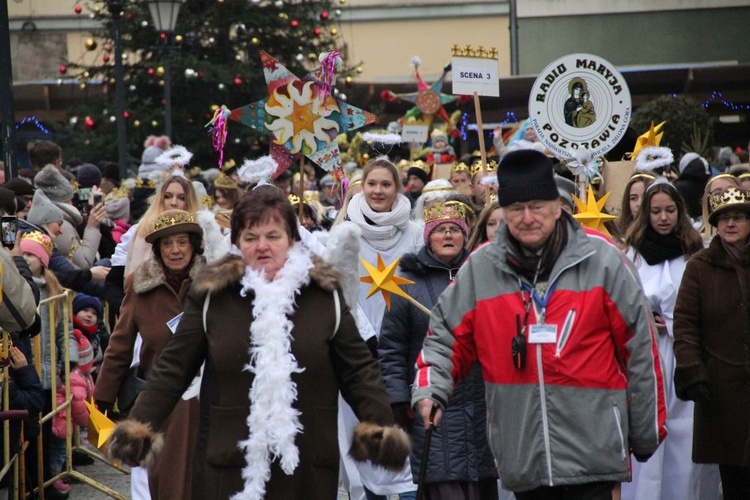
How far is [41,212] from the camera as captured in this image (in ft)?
31.7

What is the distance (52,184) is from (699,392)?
6462 mm

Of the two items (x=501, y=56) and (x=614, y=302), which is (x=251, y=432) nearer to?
(x=614, y=302)

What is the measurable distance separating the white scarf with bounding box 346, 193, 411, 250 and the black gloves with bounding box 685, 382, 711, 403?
2209mm

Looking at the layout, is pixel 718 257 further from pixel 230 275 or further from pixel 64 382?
pixel 64 382

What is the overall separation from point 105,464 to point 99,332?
1.47 metres

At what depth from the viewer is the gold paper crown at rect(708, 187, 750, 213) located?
6992 millimetres

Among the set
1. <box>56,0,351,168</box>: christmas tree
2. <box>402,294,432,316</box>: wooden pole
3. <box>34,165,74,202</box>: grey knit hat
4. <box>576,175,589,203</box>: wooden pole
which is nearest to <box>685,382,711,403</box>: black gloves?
<box>402,294,432,316</box>: wooden pole

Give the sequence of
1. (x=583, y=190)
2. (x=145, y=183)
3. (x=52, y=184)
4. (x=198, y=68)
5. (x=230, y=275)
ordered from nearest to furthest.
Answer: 1. (x=230, y=275)
2. (x=583, y=190)
3. (x=52, y=184)
4. (x=145, y=183)
5. (x=198, y=68)

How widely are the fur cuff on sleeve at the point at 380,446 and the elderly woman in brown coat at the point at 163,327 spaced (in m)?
1.97

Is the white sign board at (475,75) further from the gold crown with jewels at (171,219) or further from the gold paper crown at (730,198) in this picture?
the gold crown with jewels at (171,219)

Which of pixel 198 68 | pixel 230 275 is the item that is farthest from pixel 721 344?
pixel 198 68

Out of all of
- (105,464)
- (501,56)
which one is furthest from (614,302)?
(501,56)

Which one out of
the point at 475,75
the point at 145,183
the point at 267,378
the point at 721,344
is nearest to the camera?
the point at 267,378

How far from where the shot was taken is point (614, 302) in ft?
15.7
